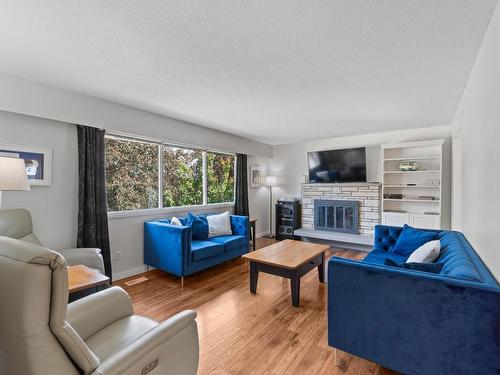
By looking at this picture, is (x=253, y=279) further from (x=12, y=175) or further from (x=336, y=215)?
(x=336, y=215)

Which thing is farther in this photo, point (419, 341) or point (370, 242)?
point (370, 242)

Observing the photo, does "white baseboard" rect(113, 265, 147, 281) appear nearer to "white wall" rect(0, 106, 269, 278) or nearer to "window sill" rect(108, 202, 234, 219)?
"white wall" rect(0, 106, 269, 278)

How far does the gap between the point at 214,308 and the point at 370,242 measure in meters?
3.32

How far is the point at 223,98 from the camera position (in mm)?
3025

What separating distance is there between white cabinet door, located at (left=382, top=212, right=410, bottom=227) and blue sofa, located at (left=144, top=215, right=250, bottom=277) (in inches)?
107

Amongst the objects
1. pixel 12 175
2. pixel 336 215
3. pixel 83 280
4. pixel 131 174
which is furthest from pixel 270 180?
pixel 12 175

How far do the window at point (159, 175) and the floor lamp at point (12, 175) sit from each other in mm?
1522

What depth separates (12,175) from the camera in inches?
70.6

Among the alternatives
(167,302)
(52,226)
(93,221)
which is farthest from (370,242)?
(52,226)

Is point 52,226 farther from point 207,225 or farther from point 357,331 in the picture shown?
point 357,331

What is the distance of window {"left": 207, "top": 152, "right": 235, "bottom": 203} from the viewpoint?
4.98 m

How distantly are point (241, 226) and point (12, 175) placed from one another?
3.01 metres

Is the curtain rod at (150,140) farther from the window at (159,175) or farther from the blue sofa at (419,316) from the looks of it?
the blue sofa at (419,316)

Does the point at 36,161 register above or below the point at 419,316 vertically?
above
